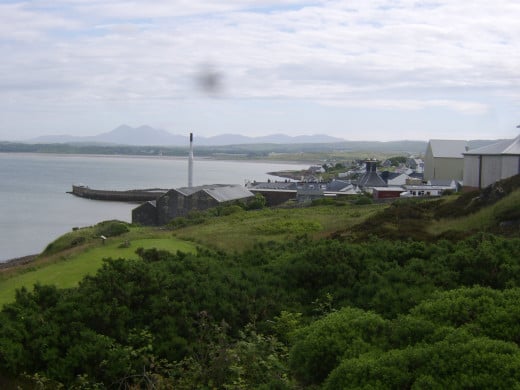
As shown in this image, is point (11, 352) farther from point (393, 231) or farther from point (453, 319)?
point (393, 231)

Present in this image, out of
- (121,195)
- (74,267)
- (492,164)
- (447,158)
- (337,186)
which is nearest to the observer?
(74,267)

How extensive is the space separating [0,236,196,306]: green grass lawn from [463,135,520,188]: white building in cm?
1606

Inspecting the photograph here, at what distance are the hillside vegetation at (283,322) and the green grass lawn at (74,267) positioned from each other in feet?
2.44

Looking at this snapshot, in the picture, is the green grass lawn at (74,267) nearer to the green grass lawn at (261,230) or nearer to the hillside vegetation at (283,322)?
the hillside vegetation at (283,322)

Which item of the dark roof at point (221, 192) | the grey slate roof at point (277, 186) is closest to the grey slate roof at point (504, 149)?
the dark roof at point (221, 192)

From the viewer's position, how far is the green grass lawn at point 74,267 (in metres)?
14.5

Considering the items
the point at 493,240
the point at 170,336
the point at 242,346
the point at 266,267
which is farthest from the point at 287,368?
the point at 493,240

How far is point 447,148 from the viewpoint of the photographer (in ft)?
206

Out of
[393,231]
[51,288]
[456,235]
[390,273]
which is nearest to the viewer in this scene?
[51,288]

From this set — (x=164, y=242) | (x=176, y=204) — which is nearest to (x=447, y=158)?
(x=176, y=204)

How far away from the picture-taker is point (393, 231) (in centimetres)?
1730

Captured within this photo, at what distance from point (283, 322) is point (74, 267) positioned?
8.33 m

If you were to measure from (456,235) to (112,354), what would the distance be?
31.0 feet

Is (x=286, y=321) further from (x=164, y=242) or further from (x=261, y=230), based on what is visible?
(x=261, y=230)
